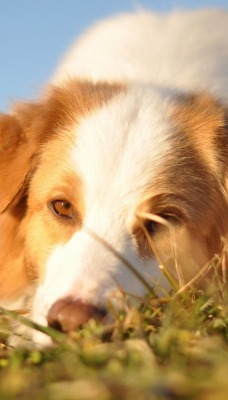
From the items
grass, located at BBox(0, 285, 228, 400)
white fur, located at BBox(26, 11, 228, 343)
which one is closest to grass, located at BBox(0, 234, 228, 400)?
grass, located at BBox(0, 285, 228, 400)

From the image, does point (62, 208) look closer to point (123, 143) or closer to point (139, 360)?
point (123, 143)

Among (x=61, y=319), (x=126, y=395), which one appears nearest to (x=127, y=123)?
(x=61, y=319)

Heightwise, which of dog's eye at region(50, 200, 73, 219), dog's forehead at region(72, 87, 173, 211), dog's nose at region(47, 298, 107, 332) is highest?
dog's forehead at region(72, 87, 173, 211)

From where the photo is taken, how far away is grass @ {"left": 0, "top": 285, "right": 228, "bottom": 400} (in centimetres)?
110

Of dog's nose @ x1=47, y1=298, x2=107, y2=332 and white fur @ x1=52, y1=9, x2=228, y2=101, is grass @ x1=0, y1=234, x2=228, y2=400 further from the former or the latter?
white fur @ x1=52, y1=9, x2=228, y2=101

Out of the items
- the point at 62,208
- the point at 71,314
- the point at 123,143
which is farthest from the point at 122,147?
the point at 71,314

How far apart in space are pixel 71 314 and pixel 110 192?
0.87m

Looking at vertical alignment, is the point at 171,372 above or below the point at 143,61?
below

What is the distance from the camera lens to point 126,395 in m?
1.10

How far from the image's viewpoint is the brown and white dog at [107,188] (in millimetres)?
2773

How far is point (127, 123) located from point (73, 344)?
5.96ft

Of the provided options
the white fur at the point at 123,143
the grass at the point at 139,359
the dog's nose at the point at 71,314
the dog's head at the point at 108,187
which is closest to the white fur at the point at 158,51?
the white fur at the point at 123,143

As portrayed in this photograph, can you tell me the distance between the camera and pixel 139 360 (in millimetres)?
1450

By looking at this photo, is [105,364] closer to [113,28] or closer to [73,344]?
[73,344]
